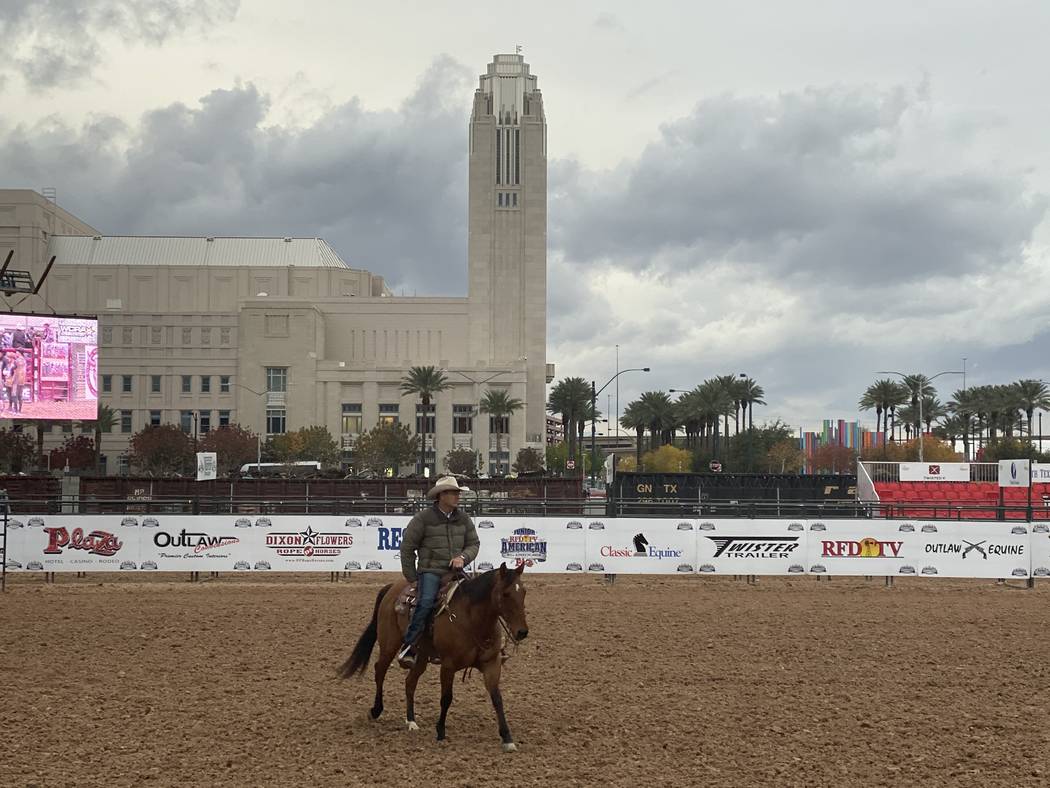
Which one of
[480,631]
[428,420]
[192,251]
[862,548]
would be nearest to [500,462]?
[428,420]

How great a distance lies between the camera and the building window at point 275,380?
137 meters

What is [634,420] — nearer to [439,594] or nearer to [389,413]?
[389,413]

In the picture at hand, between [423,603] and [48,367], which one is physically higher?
[48,367]

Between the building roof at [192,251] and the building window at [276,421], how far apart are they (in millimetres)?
27092

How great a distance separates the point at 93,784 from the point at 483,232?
140912mm

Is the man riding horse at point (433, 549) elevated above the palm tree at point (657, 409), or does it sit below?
below

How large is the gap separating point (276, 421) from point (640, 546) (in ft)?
373

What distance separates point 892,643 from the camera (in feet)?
56.4

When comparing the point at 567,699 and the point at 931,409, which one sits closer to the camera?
the point at 567,699

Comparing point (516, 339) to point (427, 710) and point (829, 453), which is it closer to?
point (829, 453)

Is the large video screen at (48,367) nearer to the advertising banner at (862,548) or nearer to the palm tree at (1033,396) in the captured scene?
the advertising banner at (862,548)

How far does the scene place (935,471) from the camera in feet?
187

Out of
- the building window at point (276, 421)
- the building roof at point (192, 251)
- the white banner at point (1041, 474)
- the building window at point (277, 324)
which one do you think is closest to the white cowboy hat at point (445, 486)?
the white banner at point (1041, 474)

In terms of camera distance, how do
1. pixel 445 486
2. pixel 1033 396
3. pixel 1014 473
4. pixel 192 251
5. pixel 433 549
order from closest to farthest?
pixel 445 486
pixel 433 549
pixel 1014 473
pixel 1033 396
pixel 192 251
